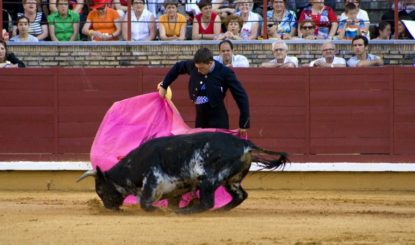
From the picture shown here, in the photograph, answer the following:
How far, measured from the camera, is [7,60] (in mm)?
13578

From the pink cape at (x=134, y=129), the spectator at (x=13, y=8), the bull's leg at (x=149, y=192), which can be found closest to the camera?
the bull's leg at (x=149, y=192)

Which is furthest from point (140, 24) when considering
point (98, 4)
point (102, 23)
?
point (98, 4)

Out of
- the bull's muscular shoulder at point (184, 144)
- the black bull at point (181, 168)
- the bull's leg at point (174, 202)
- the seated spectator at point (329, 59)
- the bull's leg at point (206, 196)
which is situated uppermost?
the seated spectator at point (329, 59)

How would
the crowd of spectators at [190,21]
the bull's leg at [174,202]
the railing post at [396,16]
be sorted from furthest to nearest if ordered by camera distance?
the crowd of spectators at [190,21] < the railing post at [396,16] < the bull's leg at [174,202]

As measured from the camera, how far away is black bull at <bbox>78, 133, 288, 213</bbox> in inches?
363

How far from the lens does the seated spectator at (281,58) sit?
1308 centimetres

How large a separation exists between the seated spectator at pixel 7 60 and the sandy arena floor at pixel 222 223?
2.33 m

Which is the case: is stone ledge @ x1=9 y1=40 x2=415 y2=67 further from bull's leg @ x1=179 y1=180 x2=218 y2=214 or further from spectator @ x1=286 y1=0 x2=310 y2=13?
bull's leg @ x1=179 y1=180 x2=218 y2=214

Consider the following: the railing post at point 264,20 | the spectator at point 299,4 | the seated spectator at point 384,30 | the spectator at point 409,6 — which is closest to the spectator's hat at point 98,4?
the railing post at point 264,20

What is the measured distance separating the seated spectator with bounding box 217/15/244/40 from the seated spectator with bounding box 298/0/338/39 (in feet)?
2.49

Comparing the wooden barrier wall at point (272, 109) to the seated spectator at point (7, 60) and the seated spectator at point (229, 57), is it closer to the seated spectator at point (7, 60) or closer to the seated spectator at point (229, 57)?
the seated spectator at point (7, 60)

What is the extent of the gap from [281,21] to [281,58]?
3.40 ft

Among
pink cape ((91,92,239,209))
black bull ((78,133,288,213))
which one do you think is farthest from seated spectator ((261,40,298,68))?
black bull ((78,133,288,213))

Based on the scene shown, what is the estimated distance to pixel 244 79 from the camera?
13.2 metres
